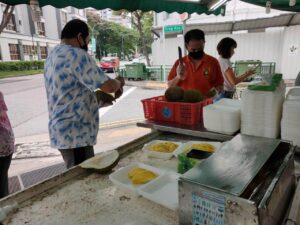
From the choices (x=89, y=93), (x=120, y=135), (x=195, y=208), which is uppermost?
(x=89, y=93)

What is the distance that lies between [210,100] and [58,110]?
1191mm

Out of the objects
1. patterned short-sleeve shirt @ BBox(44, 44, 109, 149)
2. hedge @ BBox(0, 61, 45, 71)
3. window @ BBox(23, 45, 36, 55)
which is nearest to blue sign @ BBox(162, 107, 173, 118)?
patterned short-sleeve shirt @ BBox(44, 44, 109, 149)

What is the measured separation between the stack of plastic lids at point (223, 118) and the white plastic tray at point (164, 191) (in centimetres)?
59

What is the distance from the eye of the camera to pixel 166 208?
1.03 metres

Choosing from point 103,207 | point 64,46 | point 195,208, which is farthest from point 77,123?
point 195,208

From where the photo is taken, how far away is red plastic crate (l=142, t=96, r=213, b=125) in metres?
1.87

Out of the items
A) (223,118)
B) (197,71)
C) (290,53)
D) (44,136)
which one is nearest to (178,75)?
(197,71)

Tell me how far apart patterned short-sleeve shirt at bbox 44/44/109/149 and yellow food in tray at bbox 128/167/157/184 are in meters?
0.81

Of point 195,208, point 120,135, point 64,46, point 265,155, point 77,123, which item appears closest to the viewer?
point 195,208

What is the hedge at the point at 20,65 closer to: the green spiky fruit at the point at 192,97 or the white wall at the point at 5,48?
the white wall at the point at 5,48

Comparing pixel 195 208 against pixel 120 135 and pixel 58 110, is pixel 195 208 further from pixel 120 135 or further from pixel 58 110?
pixel 120 135

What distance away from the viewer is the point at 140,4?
3.24m

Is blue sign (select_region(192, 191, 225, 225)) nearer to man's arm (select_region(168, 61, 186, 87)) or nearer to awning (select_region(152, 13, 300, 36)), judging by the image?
man's arm (select_region(168, 61, 186, 87))

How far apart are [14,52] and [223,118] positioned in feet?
86.2
